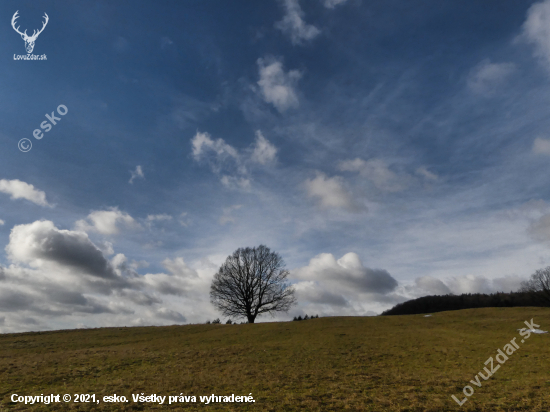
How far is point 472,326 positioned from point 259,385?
31022 mm

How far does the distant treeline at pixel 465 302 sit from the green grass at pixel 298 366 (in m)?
85.1

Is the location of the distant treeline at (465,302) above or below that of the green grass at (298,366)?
above

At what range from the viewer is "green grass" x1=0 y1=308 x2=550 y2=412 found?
1460 cm

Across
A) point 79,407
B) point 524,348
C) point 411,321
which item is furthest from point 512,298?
point 79,407

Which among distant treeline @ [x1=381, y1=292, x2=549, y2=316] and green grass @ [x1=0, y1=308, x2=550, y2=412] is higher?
distant treeline @ [x1=381, y1=292, x2=549, y2=316]

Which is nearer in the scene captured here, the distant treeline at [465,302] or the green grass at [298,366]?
the green grass at [298,366]

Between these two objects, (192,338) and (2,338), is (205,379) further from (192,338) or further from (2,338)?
(2,338)

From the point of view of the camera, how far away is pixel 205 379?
19.0 m

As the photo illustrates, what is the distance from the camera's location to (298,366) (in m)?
22.0

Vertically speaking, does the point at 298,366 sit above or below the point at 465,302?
below

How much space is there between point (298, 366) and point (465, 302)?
480ft

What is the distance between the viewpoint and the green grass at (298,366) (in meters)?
14.6

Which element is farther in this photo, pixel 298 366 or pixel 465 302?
pixel 465 302

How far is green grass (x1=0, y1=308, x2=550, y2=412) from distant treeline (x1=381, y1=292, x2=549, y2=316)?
279 ft
